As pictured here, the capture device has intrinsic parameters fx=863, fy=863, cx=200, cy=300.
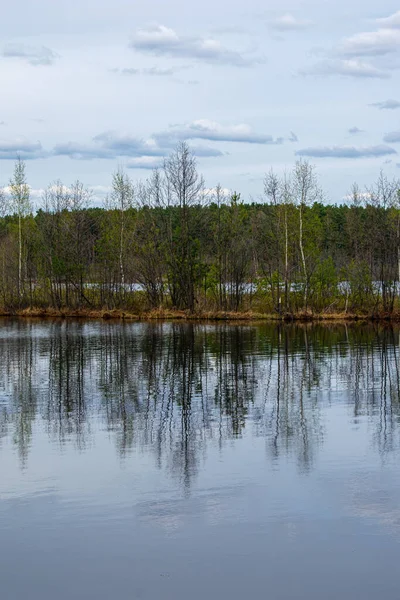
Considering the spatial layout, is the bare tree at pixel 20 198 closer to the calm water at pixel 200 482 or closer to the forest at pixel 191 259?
the forest at pixel 191 259

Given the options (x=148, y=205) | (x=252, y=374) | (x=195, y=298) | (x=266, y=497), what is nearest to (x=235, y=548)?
(x=266, y=497)

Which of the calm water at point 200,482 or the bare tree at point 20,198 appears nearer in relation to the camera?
the calm water at point 200,482

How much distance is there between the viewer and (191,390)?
78.6 ft

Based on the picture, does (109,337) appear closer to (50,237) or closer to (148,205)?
(148,205)

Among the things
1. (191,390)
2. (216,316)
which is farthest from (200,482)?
(216,316)

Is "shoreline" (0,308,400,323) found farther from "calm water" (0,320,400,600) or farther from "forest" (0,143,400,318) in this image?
"calm water" (0,320,400,600)

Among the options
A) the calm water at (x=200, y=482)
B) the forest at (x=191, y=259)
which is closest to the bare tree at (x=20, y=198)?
the forest at (x=191, y=259)

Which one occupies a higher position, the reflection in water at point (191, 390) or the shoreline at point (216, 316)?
the shoreline at point (216, 316)

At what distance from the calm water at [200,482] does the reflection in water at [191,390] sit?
0.08 m

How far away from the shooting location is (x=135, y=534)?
11.5 metres

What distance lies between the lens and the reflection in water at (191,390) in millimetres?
17531

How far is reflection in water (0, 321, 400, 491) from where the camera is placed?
17.5 meters

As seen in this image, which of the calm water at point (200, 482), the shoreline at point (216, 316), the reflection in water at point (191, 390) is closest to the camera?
the calm water at point (200, 482)

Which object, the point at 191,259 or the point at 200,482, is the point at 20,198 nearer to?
the point at 191,259
